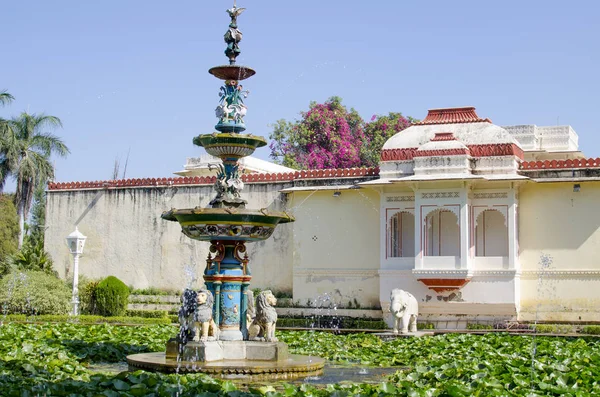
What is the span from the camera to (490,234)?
1988cm

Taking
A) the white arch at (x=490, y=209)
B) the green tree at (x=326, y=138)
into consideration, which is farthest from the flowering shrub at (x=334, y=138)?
the white arch at (x=490, y=209)

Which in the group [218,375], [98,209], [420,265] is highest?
[98,209]

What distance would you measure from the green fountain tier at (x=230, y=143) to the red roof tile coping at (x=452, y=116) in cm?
946

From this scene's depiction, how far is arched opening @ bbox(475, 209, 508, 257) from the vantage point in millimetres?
19656

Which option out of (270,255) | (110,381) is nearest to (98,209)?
(270,255)

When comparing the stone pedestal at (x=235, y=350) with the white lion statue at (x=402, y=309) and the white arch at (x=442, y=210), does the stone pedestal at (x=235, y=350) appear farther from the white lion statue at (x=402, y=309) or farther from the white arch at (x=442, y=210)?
the white arch at (x=442, y=210)

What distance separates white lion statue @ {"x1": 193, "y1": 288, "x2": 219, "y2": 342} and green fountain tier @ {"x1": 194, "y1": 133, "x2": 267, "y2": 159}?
193 cm

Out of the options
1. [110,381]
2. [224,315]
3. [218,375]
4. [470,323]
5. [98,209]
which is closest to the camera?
[110,381]

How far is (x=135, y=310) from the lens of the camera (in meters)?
22.3

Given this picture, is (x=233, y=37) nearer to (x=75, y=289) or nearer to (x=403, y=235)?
(x=403, y=235)

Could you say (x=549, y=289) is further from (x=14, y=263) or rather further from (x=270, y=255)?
(x=14, y=263)

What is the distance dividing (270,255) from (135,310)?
12.1 ft

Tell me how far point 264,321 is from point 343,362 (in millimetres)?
1658

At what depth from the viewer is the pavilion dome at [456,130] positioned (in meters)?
19.4
